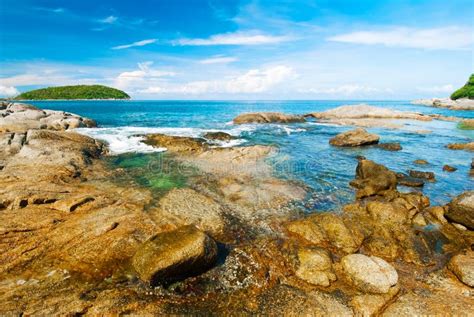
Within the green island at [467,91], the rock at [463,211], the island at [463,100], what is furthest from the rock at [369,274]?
the green island at [467,91]

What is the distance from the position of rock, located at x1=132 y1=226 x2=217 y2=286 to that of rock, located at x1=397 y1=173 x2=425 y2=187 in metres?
15.2

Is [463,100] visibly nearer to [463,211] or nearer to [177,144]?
[463,211]

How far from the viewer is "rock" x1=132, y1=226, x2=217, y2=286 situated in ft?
26.3

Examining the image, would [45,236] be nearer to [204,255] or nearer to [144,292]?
[144,292]

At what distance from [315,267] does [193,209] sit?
641 centimetres

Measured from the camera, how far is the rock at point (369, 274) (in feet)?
27.0

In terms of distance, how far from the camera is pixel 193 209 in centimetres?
1302

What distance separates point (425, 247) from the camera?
10711 mm

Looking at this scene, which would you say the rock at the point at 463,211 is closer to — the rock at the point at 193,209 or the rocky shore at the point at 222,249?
the rocky shore at the point at 222,249

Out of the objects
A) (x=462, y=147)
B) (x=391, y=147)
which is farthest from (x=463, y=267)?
(x=462, y=147)

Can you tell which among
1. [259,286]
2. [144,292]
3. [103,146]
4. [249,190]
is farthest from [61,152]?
[259,286]

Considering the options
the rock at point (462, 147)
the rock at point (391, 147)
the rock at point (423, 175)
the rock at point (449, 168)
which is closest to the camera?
the rock at point (423, 175)

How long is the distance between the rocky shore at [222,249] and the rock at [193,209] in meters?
0.06

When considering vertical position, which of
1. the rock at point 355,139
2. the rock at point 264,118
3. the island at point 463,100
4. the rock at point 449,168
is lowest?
the rock at point 449,168
